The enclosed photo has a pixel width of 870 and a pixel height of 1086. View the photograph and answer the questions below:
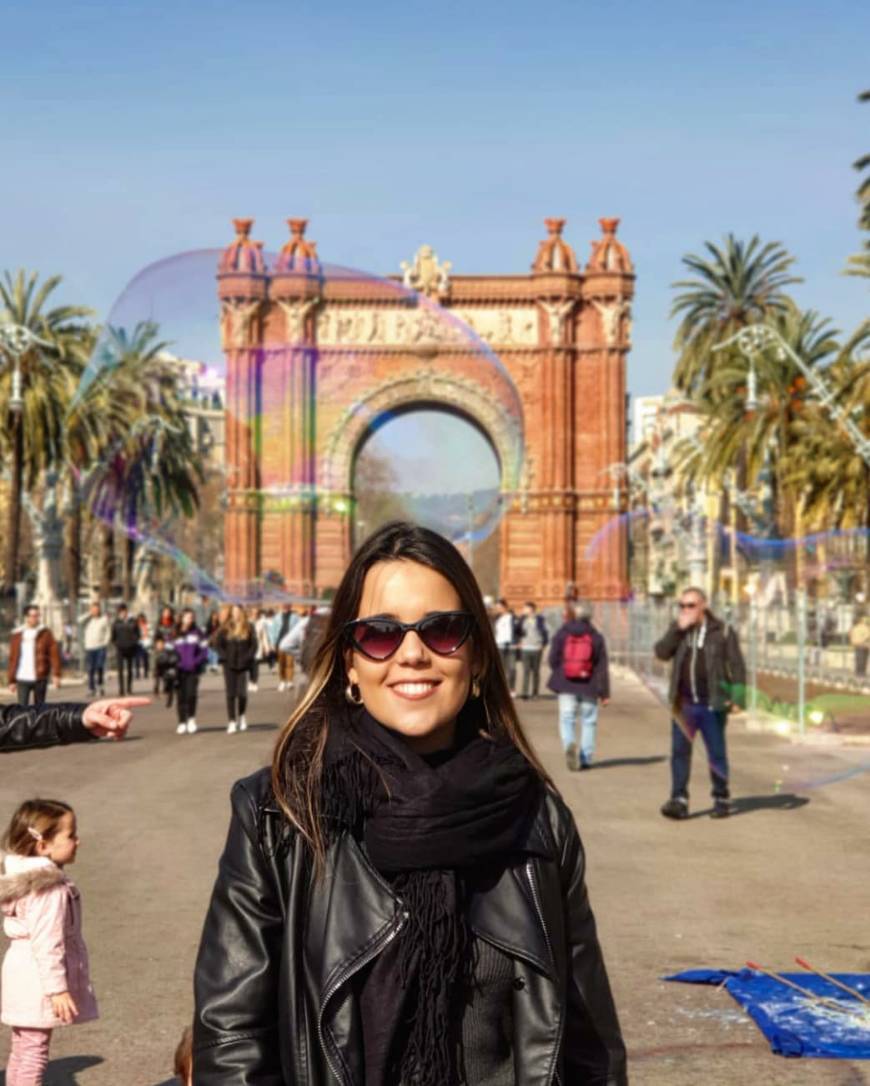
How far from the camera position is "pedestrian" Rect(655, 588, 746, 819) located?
1227 cm

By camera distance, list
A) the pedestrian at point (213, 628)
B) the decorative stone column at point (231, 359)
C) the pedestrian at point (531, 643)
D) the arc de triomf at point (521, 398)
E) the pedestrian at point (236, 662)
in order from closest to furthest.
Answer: the pedestrian at point (236, 662) → the pedestrian at point (213, 628) → the pedestrian at point (531, 643) → the decorative stone column at point (231, 359) → the arc de triomf at point (521, 398)

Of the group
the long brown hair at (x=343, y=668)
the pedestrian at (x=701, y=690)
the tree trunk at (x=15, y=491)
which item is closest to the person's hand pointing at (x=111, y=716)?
the long brown hair at (x=343, y=668)

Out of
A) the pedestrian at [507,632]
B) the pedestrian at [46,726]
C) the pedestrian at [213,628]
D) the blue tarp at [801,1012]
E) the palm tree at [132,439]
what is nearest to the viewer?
the pedestrian at [46,726]

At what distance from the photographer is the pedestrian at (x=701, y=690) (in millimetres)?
12266

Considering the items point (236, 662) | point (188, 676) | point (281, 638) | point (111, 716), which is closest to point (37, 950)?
point (111, 716)

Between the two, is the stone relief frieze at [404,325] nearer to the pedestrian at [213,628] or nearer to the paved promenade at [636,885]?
the pedestrian at [213,628]

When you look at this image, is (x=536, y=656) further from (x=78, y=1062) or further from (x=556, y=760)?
(x=78, y=1062)

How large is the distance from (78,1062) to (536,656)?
2202 centimetres

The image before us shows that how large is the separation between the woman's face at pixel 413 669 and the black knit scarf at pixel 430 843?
0.27 feet

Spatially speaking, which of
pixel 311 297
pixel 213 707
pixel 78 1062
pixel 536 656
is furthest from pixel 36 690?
pixel 311 297

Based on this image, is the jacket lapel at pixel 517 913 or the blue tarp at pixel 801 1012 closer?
the jacket lapel at pixel 517 913

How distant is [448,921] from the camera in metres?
2.59

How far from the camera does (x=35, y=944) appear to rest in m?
4.86

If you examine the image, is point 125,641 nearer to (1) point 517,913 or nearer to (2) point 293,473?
(2) point 293,473
